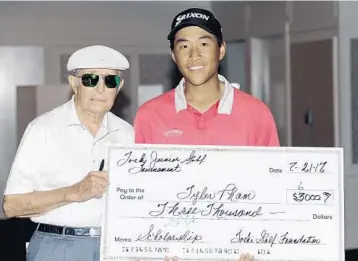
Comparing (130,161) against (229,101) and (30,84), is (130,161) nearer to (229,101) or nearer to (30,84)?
(229,101)

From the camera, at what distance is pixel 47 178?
2.66 metres

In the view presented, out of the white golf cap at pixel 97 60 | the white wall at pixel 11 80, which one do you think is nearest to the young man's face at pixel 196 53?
the white golf cap at pixel 97 60

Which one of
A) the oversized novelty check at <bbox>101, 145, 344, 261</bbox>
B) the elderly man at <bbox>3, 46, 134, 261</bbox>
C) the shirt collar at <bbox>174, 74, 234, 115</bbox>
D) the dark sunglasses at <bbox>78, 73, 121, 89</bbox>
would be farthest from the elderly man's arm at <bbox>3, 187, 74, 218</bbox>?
the shirt collar at <bbox>174, 74, 234, 115</bbox>

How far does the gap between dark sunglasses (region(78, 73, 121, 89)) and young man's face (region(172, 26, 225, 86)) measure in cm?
23

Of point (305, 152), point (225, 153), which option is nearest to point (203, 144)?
point (225, 153)

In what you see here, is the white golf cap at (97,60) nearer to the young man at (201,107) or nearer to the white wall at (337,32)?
the young man at (201,107)

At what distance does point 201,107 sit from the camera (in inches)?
113

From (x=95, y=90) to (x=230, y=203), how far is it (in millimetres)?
569

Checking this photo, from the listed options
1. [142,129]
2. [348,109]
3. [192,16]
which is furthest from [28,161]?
[348,109]

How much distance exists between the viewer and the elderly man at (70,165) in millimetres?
2641

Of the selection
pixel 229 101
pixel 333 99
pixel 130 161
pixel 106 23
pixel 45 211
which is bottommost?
pixel 45 211

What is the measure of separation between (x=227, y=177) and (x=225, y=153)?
80 millimetres

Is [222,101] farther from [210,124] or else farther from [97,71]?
[97,71]

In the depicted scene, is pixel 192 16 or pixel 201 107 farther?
pixel 201 107
